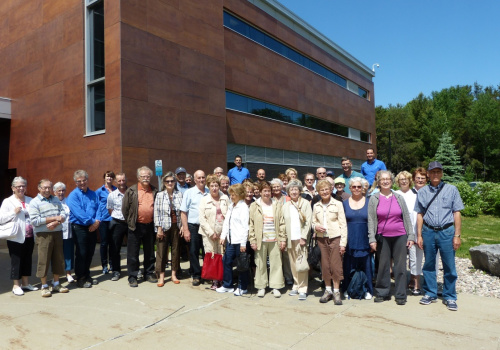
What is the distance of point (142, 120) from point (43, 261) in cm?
616

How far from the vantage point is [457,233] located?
5.05 metres

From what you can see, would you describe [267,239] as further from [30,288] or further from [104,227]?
[30,288]

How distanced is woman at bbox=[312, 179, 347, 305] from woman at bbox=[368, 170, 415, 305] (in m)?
0.43

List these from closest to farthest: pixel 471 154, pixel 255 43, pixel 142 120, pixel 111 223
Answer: pixel 111 223, pixel 142 120, pixel 255 43, pixel 471 154

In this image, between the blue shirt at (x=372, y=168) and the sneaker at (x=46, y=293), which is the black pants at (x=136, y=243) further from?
the blue shirt at (x=372, y=168)

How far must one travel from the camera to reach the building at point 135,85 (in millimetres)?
10969

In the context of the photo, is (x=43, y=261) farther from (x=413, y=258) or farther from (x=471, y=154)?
(x=471, y=154)

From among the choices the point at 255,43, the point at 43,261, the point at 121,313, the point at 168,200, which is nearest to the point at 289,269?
the point at 168,200

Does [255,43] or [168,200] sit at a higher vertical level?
[255,43]

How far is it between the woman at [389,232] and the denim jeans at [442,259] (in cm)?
23

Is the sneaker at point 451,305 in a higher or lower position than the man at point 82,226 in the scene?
lower

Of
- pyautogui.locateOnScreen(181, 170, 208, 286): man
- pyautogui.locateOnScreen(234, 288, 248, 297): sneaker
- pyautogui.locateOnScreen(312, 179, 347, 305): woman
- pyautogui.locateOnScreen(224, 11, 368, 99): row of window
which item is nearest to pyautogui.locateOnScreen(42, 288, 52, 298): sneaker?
pyautogui.locateOnScreen(181, 170, 208, 286): man

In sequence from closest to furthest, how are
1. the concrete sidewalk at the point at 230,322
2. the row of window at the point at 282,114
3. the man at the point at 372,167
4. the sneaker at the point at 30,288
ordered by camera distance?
the concrete sidewalk at the point at 230,322 < the sneaker at the point at 30,288 < the man at the point at 372,167 < the row of window at the point at 282,114

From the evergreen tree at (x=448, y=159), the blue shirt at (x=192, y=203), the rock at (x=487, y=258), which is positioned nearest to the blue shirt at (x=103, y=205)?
the blue shirt at (x=192, y=203)
